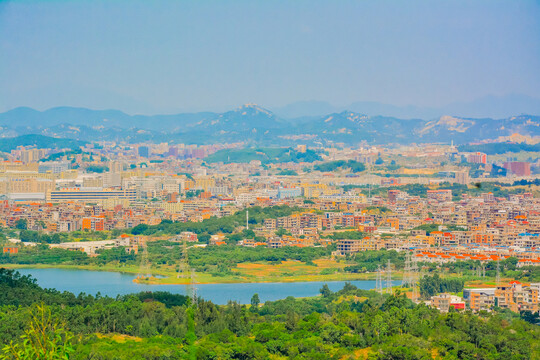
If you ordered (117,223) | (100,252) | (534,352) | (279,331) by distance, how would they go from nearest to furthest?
(534,352)
(279,331)
(100,252)
(117,223)

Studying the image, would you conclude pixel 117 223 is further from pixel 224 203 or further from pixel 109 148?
pixel 109 148

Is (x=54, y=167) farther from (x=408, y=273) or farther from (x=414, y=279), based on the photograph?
(x=414, y=279)

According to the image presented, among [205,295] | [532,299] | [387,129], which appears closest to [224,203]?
[205,295]

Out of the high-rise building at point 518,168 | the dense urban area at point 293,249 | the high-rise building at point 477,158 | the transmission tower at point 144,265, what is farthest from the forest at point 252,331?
the high-rise building at point 477,158

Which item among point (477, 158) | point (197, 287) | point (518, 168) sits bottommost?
point (197, 287)

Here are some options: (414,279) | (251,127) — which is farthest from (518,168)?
(251,127)

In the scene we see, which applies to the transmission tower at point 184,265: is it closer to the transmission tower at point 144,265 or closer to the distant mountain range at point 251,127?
the transmission tower at point 144,265
